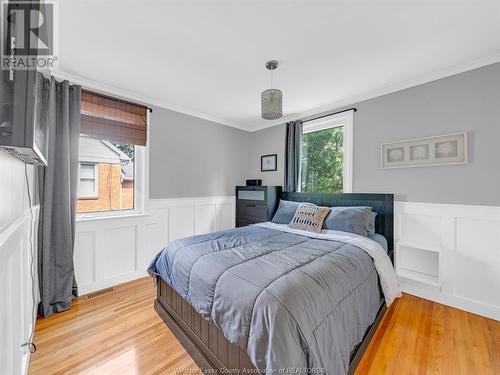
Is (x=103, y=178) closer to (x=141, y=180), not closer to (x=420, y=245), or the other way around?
(x=141, y=180)

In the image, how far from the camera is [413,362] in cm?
157

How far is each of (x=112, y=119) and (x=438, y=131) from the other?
369 centimetres

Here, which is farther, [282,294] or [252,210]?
[252,210]

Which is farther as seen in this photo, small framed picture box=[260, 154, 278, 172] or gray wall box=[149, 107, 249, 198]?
small framed picture box=[260, 154, 278, 172]

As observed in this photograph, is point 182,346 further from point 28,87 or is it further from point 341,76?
point 341,76

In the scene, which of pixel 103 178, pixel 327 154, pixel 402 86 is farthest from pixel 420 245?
pixel 103 178

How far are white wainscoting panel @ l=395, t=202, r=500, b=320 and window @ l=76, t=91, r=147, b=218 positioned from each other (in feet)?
11.0

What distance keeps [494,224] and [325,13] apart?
7.88 ft

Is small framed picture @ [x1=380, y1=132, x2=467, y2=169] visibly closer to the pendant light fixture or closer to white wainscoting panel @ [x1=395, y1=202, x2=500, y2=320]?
white wainscoting panel @ [x1=395, y1=202, x2=500, y2=320]

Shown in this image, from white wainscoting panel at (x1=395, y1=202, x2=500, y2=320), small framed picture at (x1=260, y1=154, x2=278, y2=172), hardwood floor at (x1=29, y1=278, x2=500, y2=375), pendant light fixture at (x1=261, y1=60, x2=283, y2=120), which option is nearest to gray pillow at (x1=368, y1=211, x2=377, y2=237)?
white wainscoting panel at (x1=395, y1=202, x2=500, y2=320)

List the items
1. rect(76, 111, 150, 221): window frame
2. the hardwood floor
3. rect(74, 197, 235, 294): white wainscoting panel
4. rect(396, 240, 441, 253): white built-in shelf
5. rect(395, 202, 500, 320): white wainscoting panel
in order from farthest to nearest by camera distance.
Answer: rect(76, 111, 150, 221): window frame < rect(74, 197, 235, 294): white wainscoting panel < rect(396, 240, 441, 253): white built-in shelf < rect(395, 202, 500, 320): white wainscoting panel < the hardwood floor

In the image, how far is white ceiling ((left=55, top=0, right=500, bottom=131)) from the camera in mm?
1555

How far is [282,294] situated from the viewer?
1.17 m

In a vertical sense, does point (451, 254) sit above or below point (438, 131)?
below
